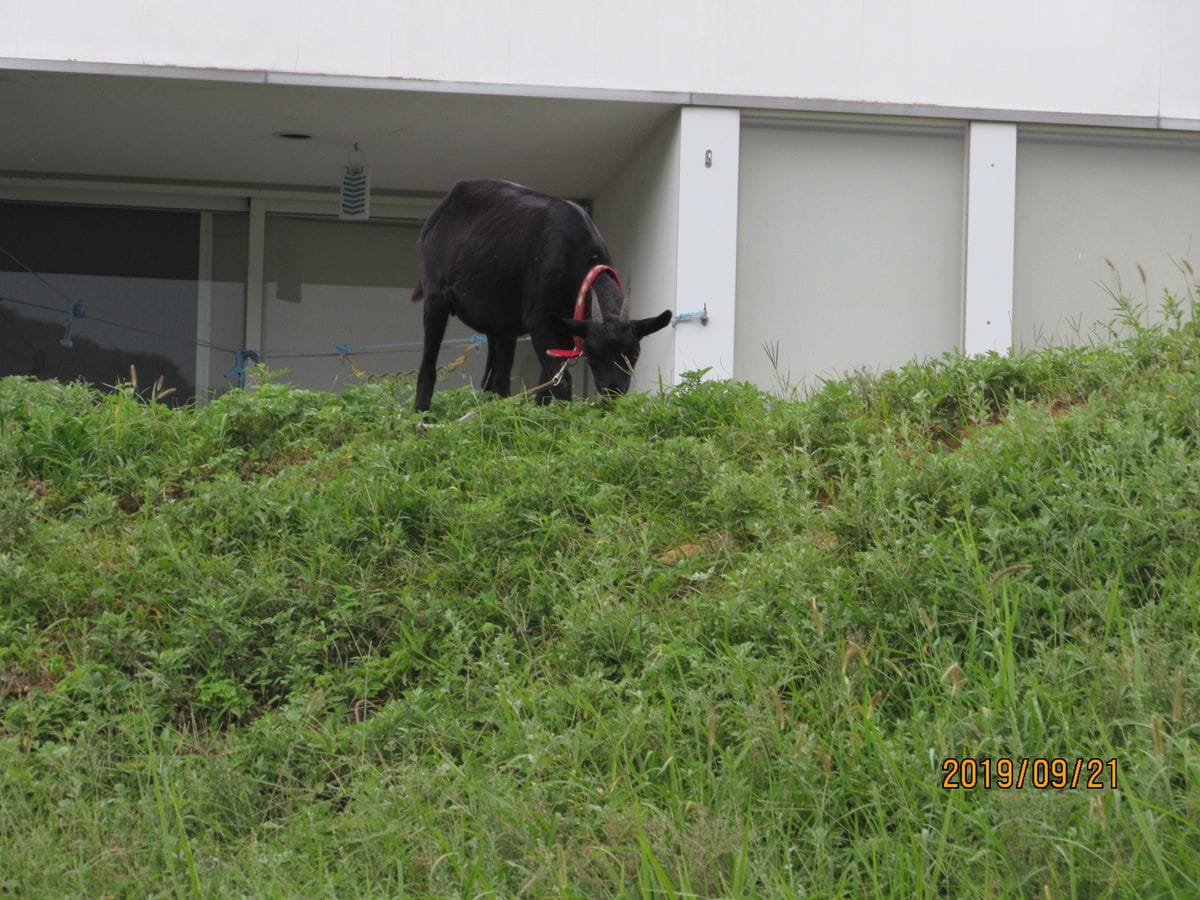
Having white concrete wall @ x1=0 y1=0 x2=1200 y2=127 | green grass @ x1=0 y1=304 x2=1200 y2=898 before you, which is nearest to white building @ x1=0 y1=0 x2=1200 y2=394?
white concrete wall @ x1=0 y1=0 x2=1200 y2=127

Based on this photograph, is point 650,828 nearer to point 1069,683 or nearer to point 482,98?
point 1069,683

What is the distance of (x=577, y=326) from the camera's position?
23.6 feet

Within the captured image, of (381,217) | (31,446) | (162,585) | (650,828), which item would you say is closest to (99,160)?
(381,217)

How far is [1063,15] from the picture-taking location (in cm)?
925

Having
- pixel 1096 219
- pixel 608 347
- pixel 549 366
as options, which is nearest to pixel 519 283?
pixel 549 366

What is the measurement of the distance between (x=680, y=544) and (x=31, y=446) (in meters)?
2.92

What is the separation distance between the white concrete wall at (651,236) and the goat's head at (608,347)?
116 centimetres

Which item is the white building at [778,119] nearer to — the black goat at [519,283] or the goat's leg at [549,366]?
the black goat at [519,283]

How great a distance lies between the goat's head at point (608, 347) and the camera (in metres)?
7.22

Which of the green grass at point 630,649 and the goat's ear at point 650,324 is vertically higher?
the goat's ear at point 650,324

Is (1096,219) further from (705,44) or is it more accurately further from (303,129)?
(303,129)
